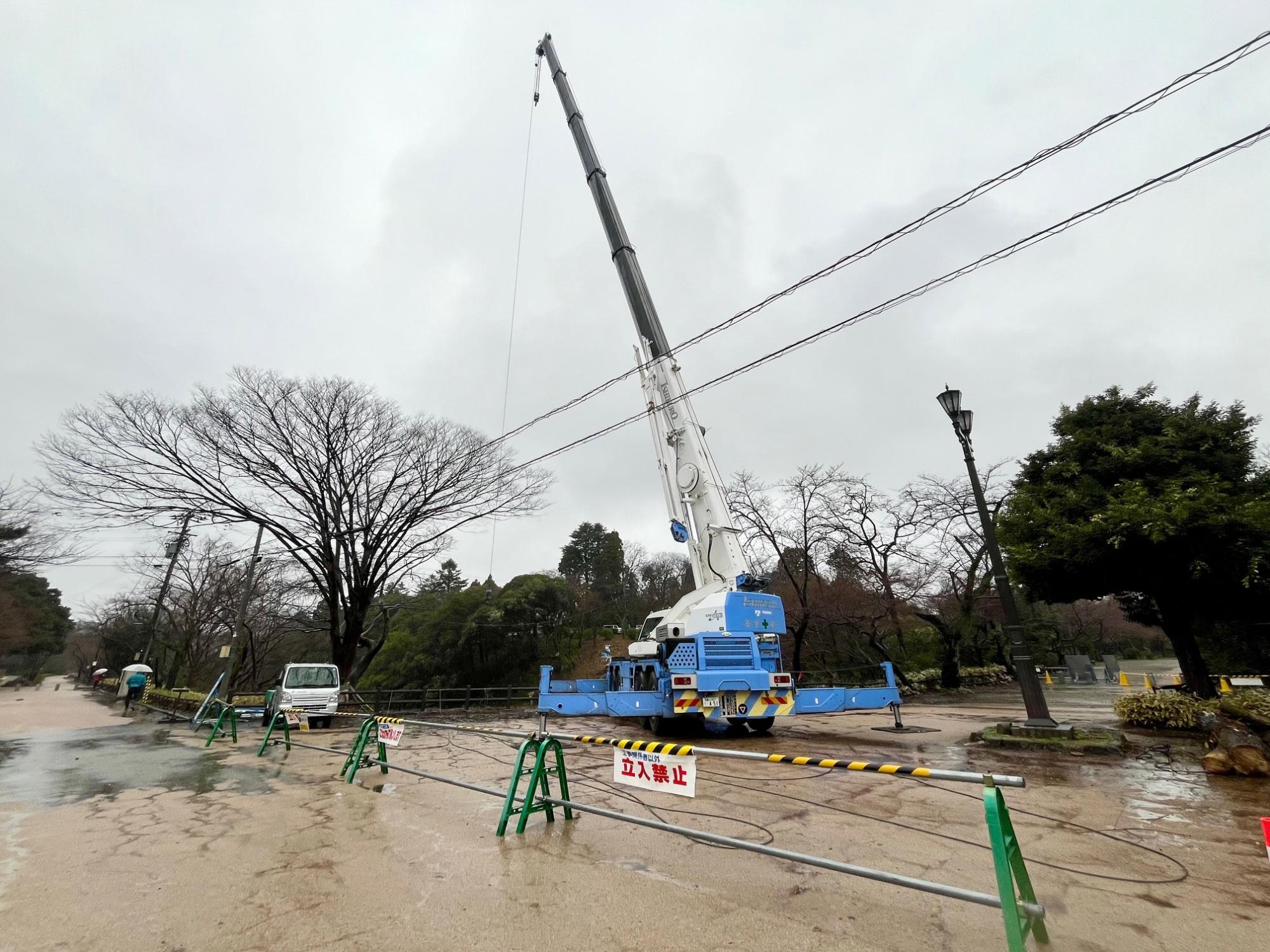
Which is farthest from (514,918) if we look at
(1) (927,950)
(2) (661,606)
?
(2) (661,606)

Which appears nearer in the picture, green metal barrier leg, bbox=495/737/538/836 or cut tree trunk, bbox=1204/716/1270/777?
green metal barrier leg, bbox=495/737/538/836

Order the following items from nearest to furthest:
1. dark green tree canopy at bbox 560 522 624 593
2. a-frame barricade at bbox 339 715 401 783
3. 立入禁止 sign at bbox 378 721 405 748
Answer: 立入禁止 sign at bbox 378 721 405 748, a-frame barricade at bbox 339 715 401 783, dark green tree canopy at bbox 560 522 624 593

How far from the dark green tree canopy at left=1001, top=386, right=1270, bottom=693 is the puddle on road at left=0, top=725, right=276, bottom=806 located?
1197 cm

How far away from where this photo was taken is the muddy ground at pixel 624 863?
3.01 meters

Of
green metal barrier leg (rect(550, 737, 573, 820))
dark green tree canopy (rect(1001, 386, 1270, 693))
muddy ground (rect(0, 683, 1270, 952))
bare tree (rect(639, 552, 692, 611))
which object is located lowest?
muddy ground (rect(0, 683, 1270, 952))

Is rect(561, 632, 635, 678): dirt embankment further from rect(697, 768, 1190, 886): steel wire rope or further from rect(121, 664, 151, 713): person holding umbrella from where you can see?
rect(697, 768, 1190, 886): steel wire rope

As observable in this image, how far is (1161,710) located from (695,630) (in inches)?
299

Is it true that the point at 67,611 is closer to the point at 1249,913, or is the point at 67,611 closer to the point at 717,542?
the point at 717,542

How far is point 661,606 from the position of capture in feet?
110

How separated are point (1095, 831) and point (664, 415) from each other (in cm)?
897

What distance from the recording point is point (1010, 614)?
26.7ft

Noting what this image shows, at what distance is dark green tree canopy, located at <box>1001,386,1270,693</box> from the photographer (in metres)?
7.75

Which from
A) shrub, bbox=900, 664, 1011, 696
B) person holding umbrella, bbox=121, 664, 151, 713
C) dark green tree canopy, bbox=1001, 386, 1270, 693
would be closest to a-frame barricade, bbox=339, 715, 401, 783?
dark green tree canopy, bbox=1001, 386, 1270, 693

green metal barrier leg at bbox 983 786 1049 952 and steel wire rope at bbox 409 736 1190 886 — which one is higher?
green metal barrier leg at bbox 983 786 1049 952
